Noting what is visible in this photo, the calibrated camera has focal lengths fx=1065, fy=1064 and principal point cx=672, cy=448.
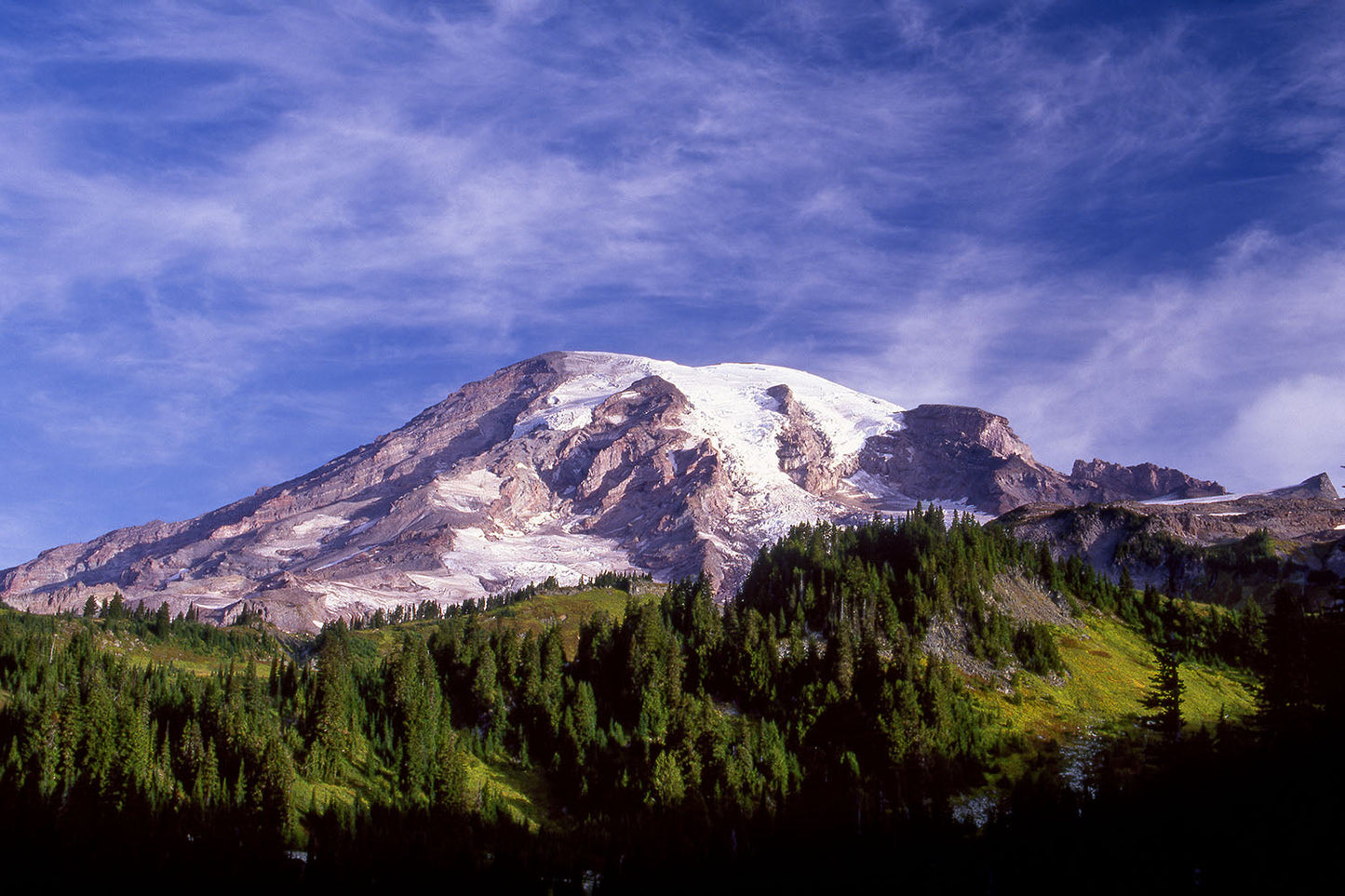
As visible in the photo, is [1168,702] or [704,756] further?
[704,756]

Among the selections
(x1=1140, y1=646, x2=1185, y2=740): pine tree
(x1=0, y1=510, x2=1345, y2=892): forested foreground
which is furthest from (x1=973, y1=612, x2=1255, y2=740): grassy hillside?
(x1=1140, y1=646, x2=1185, y2=740): pine tree

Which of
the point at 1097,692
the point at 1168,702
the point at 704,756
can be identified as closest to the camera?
the point at 1168,702

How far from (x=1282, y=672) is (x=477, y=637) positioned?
337 feet

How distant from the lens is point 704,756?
112 meters

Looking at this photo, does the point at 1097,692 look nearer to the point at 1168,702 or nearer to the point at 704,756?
the point at 1168,702

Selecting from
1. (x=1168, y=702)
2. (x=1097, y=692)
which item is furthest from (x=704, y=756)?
(x=1097, y=692)

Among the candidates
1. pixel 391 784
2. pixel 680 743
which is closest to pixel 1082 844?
pixel 680 743

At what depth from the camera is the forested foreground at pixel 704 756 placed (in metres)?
80.3

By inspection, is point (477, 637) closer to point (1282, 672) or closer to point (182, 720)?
point (182, 720)

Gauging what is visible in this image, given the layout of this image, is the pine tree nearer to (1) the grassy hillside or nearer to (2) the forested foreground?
(2) the forested foreground

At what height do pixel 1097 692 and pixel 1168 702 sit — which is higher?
pixel 1097 692

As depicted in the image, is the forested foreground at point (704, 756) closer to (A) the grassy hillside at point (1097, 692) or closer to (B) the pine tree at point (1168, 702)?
(B) the pine tree at point (1168, 702)

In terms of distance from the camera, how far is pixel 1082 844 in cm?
7938

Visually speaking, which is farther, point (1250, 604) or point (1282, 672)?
point (1250, 604)
